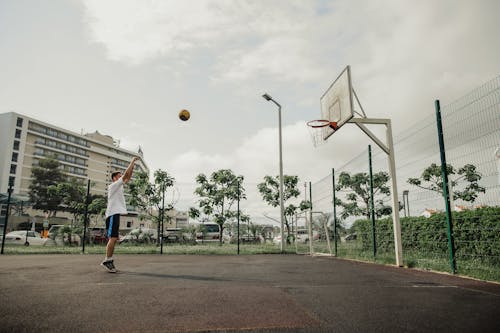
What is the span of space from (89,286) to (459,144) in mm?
6013

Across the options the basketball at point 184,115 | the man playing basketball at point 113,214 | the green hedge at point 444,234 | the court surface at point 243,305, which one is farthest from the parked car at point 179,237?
the court surface at point 243,305

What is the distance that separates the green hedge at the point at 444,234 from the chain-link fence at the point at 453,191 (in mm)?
22

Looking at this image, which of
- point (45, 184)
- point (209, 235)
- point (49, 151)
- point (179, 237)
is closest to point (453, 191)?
point (179, 237)

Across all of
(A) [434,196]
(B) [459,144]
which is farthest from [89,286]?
(A) [434,196]

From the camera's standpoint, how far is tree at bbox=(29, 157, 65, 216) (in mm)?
45031

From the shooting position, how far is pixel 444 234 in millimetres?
9602

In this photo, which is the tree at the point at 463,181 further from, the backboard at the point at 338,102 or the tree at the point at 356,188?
the tree at the point at 356,188

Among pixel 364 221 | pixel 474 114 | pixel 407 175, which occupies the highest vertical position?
pixel 474 114

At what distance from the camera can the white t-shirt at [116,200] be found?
17.8 ft

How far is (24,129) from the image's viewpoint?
56500 mm

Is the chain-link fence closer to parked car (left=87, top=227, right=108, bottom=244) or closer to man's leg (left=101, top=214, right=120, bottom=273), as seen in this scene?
man's leg (left=101, top=214, right=120, bottom=273)

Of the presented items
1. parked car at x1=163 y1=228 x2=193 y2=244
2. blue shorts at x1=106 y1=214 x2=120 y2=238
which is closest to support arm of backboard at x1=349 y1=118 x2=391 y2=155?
blue shorts at x1=106 y1=214 x2=120 y2=238

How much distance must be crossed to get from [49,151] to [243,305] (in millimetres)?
70498

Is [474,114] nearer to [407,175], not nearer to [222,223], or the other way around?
[407,175]
